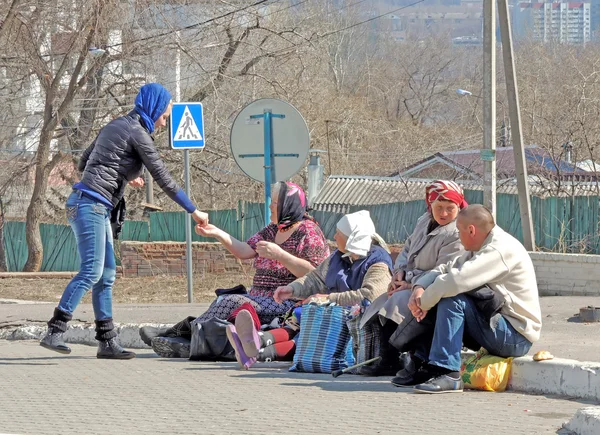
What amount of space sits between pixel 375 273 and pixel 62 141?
22521 mm

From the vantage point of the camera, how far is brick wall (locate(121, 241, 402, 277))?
21750 millimetres

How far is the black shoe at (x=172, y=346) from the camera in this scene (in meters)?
8.70

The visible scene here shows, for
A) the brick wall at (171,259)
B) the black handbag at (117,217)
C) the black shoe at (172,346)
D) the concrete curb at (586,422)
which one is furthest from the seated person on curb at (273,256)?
the brick wall at (171,259)

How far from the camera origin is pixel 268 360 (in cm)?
812

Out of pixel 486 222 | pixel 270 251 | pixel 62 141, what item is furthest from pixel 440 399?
pixel 62 141

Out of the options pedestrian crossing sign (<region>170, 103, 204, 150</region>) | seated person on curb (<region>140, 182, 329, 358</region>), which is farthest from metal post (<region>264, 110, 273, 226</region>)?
seated person on curb (<region>140, 182, 329, 358</region>)

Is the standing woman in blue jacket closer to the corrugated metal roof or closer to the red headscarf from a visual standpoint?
the red headscarf

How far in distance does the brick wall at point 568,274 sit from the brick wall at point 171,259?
25.1 feet

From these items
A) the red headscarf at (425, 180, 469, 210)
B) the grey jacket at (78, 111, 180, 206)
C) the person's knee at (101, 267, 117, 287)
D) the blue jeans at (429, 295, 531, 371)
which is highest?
the grey jacket at (78, 111, 180, 206)

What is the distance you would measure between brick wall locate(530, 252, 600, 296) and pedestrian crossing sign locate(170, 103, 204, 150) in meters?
5.05

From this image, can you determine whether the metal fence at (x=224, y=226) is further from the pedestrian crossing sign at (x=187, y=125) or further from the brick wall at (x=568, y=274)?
the pedestrian crossing sign at (x=187, y=125)

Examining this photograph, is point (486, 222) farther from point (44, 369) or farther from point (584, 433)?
point (44, 369)

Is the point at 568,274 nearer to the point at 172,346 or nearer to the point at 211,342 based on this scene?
the point at 172,346

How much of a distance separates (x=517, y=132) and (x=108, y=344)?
453 inches
